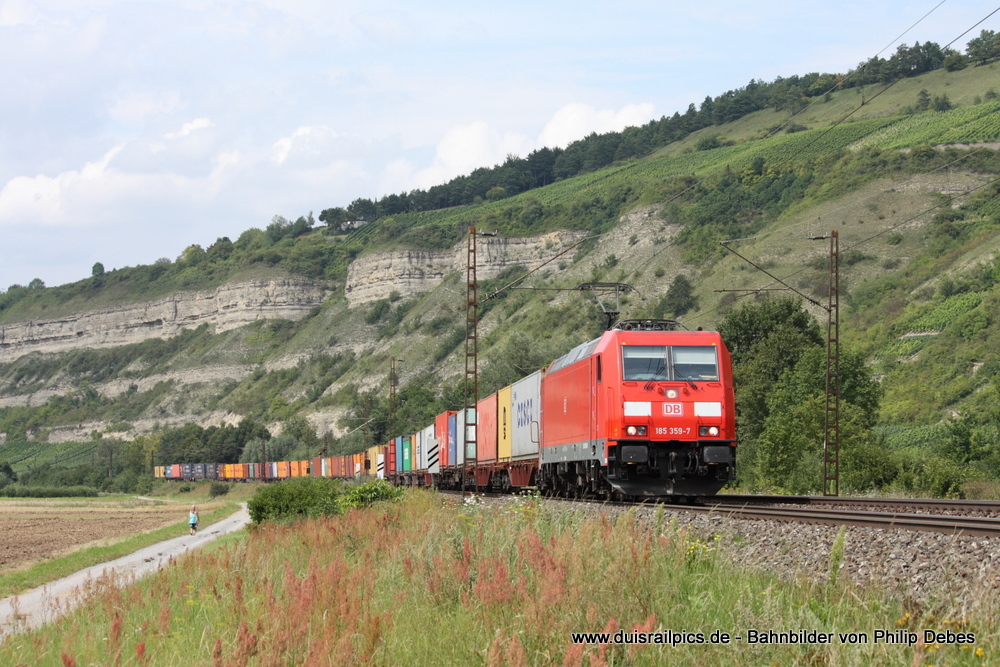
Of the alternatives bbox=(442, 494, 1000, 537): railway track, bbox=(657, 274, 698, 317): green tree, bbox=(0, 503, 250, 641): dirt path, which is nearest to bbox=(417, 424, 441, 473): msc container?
bbox=(0, 503, 250, 641): dirt path

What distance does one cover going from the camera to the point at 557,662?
7004 mm

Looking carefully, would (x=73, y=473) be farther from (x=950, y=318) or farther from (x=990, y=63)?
(x=990, y=63)

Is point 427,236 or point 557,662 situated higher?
point 427,236

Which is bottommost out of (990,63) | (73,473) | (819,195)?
(73,473)

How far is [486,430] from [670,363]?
18613mm

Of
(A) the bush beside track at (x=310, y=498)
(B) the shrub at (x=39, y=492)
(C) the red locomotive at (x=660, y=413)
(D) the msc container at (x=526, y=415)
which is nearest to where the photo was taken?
(C) the red locomotive at (x=660, y=413)

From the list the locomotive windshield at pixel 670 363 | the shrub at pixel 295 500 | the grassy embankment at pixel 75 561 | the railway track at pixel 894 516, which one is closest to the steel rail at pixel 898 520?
the railway track at pixel 894 516

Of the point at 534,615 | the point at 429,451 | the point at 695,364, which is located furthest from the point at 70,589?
the point at 429,451

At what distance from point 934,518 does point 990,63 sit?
15342 cm

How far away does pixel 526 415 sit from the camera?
30.5m

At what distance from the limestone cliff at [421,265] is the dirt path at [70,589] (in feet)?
398

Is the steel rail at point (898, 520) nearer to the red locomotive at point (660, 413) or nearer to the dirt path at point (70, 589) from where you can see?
the red locomotive at point (660, 413)

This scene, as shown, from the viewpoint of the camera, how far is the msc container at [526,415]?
28.8m

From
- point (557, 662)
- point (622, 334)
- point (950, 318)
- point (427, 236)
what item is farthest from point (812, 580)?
point (427, 236)
